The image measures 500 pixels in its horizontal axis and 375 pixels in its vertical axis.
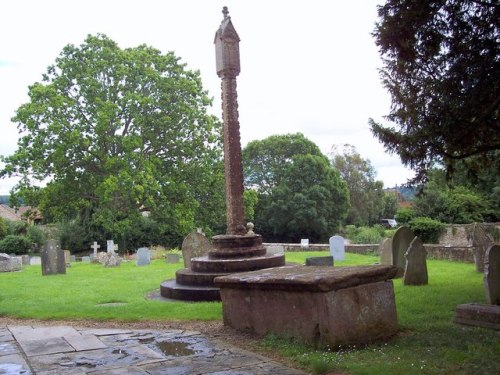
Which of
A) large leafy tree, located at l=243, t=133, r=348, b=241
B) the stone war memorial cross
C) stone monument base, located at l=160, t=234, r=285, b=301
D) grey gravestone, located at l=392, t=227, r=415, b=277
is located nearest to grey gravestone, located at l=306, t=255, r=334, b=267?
grey gravestone, located at l=392, t=227, r=415, b=277

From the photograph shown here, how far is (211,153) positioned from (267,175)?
→ 15.1 meters

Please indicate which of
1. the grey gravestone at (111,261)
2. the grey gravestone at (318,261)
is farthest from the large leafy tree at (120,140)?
the grey gravestone at (318,261)

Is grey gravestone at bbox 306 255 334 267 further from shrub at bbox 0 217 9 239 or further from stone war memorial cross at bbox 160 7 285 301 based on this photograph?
shrub at bbox 0 217 9 239

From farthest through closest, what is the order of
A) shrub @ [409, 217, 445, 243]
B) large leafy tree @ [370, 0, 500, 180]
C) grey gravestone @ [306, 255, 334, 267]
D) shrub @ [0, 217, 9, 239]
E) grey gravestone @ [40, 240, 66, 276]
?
shrub @ [0, 217, 9, 239] < shrub @ [409, 217, 445, 243] < grey gravestone @ [40, 240, 66, 276] < grey gravestone @ [306, 255, 334, 267] < large leafy tree @ [370, 0, 500, 180]

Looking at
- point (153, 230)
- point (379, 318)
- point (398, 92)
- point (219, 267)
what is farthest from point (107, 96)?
point (379, 318)

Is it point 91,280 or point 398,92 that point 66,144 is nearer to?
point 91,280

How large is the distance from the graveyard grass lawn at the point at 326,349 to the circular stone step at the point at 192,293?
0.45m

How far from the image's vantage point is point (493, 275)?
26.1ft

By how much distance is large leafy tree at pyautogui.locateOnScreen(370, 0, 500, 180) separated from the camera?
25.6ft

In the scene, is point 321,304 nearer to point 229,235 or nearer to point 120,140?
point 229,235

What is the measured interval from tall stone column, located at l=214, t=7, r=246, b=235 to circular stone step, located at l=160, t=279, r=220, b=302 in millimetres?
1888

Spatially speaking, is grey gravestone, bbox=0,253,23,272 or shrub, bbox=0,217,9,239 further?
shrub, bbox=0,217,9,239

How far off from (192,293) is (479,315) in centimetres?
550

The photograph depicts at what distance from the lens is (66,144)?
26.5 m
